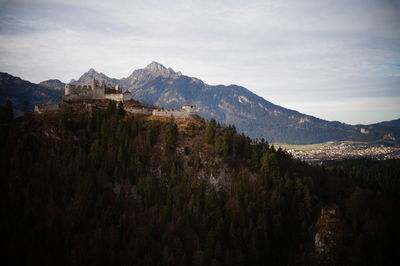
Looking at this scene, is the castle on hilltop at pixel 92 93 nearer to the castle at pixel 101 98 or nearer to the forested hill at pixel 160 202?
the castle at pixel 101 98

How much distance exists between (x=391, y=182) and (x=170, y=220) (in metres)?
148

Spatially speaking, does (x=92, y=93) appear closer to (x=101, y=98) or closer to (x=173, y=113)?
(x=101, y=98)

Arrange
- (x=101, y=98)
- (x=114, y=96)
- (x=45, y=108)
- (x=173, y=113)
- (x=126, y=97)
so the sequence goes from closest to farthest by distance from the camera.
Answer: (x=45, y=108), (x=173, y=113), (x=101, y=98), (x=114, y=96), (x=126, y=97)

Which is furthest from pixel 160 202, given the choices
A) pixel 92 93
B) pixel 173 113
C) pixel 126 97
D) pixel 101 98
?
pixel 92 93

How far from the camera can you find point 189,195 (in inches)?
4094

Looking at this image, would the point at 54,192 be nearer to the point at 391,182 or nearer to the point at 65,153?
Answer: the point at 65,153

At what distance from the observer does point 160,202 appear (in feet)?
336

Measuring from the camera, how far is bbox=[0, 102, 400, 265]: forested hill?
3536 inches

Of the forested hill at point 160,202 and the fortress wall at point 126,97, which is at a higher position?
the fortress wall at point 126,97

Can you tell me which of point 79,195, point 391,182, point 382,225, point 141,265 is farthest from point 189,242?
point 391,182

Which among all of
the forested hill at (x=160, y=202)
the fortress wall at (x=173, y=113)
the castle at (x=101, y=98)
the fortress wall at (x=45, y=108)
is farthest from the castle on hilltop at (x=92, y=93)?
the forested hill at (x=160, y=202)

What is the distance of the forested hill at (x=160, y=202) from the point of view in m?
89.8

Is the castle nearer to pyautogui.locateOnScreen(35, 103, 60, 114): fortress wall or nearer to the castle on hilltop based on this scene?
the castle on hilltop

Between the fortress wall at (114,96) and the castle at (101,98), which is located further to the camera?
the fortress wall at (114,96)
